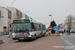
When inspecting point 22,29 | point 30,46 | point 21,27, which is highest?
point 21,27

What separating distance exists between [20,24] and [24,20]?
0.78 meters

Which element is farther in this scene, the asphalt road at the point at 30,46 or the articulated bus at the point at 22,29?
the articulated bus at the point at 22,29

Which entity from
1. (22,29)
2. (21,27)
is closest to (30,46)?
(22,29)

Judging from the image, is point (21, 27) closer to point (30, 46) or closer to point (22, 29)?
point (22, 29)

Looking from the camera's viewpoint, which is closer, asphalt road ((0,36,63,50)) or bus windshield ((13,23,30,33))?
asphalt road ((0,36,63,50))

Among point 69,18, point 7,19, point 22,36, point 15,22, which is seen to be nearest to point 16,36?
point 22,36

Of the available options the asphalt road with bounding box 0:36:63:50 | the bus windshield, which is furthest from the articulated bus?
the asphalt road with bounding box 0:36:63:50

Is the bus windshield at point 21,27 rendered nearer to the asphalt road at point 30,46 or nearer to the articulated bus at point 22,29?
the articulated bus at point 22,29

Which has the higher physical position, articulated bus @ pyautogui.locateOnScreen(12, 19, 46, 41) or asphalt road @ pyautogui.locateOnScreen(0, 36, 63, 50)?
articulated bus @ pyautogui.locateOnScreen(12, 19, 46, 41)

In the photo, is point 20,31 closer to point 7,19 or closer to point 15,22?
point 15,22

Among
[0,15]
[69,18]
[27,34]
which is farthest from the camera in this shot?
[69,18]

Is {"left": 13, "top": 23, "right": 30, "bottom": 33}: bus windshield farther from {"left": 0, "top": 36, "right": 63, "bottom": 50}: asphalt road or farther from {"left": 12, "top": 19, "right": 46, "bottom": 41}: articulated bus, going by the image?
{"left": 0, "top": 36, "right": 63, "bottom": 50}: asphalt road

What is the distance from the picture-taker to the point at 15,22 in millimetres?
16484

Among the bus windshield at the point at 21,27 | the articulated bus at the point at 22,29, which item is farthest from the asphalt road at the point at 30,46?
the bus windshield at the point at 21,27
